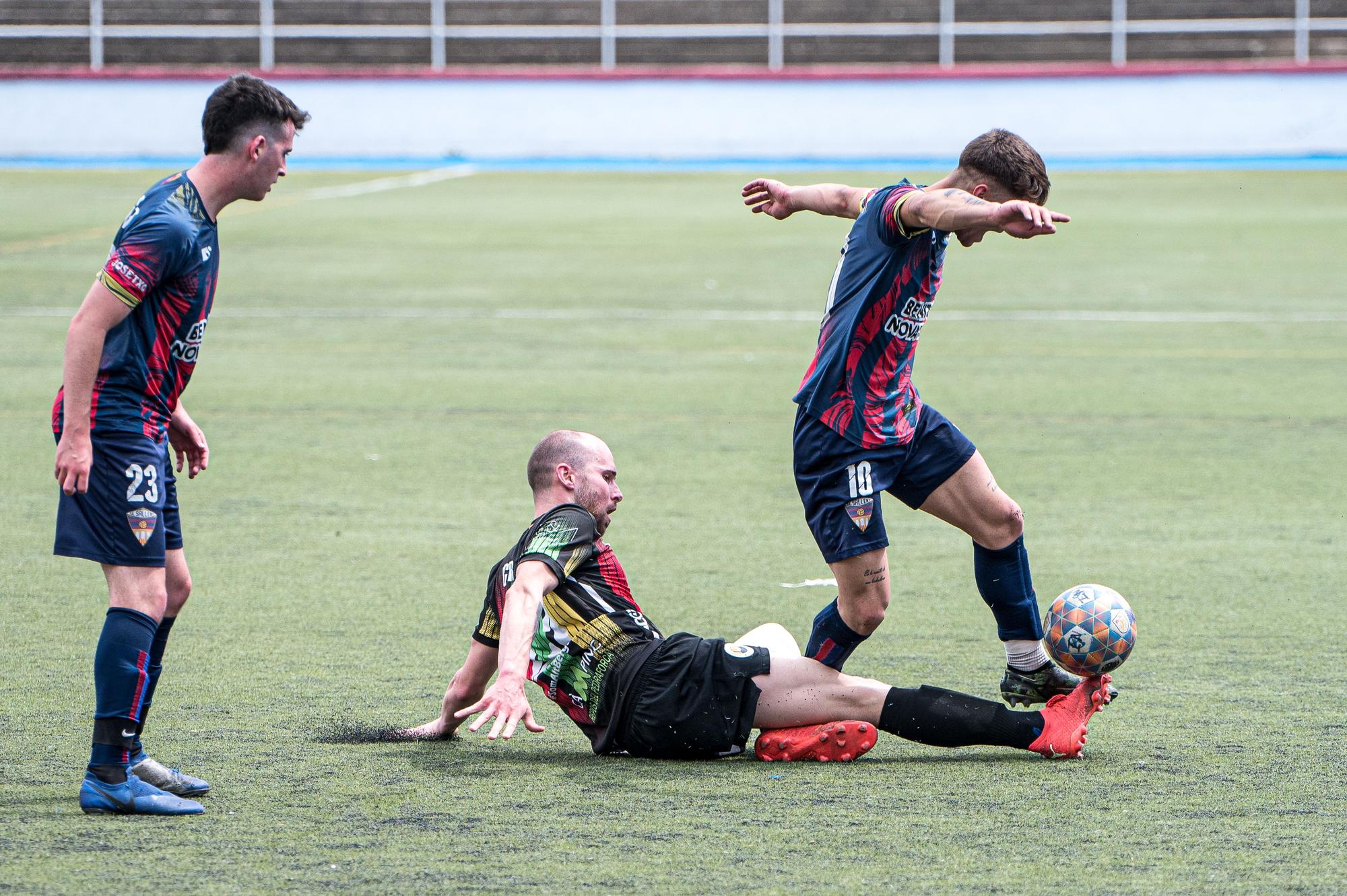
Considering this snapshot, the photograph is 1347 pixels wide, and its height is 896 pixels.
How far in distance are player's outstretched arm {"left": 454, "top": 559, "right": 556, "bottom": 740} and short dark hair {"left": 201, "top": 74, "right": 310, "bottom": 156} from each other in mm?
1385

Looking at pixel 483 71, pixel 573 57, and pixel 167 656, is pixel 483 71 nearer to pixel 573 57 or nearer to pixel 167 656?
pixel 573 57

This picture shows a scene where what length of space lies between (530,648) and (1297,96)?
113 ft

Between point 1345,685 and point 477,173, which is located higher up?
point 477,173

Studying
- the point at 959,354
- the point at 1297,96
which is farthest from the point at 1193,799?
the point at 1297,96

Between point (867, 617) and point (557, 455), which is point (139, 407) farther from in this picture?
point (867, 617)

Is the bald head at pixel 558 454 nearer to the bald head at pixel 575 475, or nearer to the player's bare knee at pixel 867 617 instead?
the bald head at pixel 575 475

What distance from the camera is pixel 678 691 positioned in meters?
4.99

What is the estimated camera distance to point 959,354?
1415 centimetres

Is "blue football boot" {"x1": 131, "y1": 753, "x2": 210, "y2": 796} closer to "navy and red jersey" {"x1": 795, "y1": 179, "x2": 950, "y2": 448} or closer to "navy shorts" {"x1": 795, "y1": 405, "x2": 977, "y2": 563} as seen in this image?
"navy shorts" {"x1": 795, "y1": 405, "x2": 977, "y2": 563}

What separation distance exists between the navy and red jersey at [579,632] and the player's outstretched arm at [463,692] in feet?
0.16

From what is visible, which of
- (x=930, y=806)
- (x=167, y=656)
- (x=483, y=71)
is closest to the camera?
(x=930, y=806)

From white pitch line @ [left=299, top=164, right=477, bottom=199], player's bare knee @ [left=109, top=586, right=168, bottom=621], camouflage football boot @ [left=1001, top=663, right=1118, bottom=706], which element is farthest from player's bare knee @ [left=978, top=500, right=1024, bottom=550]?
white pitch line @ [left=299, top=164, right=477, bottom=199]

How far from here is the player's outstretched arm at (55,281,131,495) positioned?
4.32 metres

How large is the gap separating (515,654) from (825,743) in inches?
40.1
